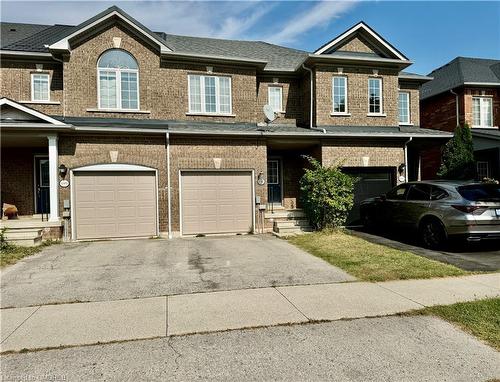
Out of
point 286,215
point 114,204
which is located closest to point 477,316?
point 286,215

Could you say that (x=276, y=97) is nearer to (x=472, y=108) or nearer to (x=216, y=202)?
(x=216, y=202)

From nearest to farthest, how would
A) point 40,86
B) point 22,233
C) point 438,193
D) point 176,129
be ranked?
point 438,193 < point 22,233 < point 176,129 < point 40,86

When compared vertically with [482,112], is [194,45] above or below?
above

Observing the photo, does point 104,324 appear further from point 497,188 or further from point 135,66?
point 135,66

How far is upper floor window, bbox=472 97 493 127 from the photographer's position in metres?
19.2

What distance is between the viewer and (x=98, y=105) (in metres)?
12.6

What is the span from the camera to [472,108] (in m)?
19.1

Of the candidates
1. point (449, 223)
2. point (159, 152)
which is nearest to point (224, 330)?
point (449, 223)

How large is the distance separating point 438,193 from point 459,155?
803 cm

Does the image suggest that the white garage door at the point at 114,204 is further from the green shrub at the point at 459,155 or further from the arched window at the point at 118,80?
the green shrub at the point at 459,155

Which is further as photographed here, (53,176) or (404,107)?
(404,107)

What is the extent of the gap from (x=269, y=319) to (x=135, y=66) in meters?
11.6

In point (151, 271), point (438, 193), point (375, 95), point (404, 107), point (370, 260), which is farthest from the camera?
point (404, 107)

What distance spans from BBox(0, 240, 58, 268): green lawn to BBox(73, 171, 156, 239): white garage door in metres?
1.58
